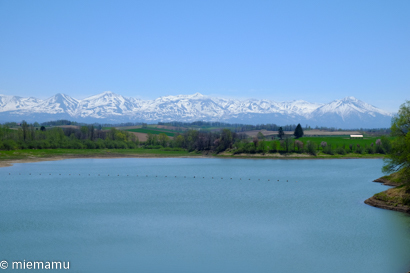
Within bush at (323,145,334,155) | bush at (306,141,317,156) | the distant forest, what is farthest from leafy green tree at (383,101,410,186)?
bush at (323,145,334,155)

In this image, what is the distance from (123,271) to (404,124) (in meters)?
28.5

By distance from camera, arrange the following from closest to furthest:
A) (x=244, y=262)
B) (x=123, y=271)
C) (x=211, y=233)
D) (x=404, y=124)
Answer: (x=123, y=271) < (x=244, y=262) < (x=211, y=233) < (x=404, y=124)

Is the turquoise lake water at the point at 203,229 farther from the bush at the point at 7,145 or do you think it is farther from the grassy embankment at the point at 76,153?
the bush at the point at 7,145

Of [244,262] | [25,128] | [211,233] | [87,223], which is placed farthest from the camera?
[25,128]

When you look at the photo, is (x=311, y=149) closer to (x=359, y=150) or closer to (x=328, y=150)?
(x=328, y=150)

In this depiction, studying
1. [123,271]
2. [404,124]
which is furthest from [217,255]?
[404,124]

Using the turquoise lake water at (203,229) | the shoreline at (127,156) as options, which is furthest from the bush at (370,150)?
the turquoise lake water at (203,229)

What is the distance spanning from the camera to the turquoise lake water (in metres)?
21.8

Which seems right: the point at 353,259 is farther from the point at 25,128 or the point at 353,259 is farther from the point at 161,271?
the point at 25,128

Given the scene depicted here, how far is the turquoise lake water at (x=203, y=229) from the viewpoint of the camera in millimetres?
21750

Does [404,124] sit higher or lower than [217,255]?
higher

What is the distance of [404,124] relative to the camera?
3612 centimetres

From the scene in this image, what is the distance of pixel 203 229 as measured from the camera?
28.3 metres

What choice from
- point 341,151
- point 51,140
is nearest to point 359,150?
point 341,151
